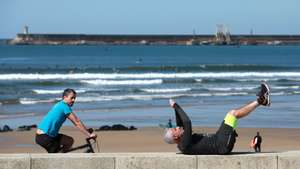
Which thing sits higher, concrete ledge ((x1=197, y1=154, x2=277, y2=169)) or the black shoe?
the black shoe

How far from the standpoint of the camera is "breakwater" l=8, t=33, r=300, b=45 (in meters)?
185

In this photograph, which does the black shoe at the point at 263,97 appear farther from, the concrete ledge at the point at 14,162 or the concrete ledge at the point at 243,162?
the concrete ledge at the point at 14,162

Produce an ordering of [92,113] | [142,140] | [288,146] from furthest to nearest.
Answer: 1. [92,113]
2. [142,140]
3. [288,146]

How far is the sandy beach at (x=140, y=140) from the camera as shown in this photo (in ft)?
56.6

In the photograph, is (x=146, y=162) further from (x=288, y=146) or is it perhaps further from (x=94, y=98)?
(x=94, y=98)

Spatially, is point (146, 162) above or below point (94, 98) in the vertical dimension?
above

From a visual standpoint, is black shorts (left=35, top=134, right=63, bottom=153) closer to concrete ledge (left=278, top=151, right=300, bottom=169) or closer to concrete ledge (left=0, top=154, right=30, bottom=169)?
concrete ledge (left=0, top=154, right=30, bottom=169)

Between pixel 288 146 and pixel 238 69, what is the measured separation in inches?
2164

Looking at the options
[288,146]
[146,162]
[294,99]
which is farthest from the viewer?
[294,99]

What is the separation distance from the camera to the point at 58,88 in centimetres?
4325

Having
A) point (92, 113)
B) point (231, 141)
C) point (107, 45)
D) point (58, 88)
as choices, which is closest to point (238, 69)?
point (58, 88)

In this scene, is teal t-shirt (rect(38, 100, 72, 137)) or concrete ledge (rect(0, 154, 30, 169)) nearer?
concrete ledge (rect(0, 154, 30, 169))

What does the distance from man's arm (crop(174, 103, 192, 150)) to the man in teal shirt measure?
117cm

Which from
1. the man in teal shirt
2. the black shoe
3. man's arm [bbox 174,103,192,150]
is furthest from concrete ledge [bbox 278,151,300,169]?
the man in teal shirt
